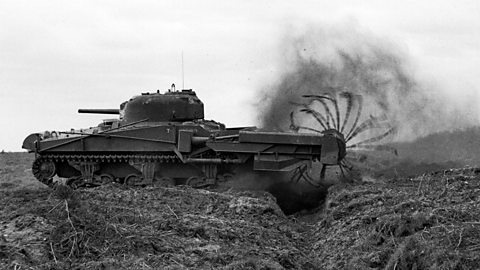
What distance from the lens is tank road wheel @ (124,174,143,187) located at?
20.1 metres

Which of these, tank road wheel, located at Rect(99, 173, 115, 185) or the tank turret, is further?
the tank turret

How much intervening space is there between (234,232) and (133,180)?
32.4ft

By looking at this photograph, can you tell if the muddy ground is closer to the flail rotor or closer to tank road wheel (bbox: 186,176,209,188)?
tank road wheel (bbox: 186,176,209,188)

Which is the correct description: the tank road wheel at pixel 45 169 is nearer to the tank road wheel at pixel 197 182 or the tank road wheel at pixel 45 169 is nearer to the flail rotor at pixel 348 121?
the tank road wheel at pixel 197 182

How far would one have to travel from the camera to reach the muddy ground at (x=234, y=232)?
320 inches

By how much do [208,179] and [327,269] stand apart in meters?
10.2

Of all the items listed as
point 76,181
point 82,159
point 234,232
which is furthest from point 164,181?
point 234,232

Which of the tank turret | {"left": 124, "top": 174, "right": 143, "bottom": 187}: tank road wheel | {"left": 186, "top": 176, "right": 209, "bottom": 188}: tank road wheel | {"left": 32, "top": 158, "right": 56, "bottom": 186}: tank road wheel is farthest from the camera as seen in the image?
the tank turret

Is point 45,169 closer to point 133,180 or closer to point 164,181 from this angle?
point 133,180

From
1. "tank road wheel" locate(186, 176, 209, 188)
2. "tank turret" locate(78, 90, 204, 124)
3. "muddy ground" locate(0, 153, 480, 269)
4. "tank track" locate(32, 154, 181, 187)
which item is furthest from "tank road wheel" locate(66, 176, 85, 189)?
"muddy ground" locate(0, 153, 480, 269)

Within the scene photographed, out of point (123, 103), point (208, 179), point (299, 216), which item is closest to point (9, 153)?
point (123, 103)

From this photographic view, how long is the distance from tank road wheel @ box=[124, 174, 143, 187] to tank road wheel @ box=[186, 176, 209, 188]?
1317 millimetres

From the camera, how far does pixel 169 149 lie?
19453 mm

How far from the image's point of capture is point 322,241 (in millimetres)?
11453
